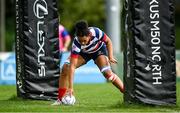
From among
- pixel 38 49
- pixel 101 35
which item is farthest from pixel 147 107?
pixel 38 49

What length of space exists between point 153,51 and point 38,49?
3053mm

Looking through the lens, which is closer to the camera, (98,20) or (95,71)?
(95,71)

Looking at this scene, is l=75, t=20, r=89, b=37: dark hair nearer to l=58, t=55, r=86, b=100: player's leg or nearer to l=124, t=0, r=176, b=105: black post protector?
l=58, t=55, r=86, b=100: player's leg

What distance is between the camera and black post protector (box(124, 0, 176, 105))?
1323 centimetres

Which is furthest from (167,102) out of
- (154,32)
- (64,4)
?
(64,4)

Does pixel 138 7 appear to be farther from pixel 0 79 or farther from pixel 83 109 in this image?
pixel 0 79

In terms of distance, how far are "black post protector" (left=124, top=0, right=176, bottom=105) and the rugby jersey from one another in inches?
56.8

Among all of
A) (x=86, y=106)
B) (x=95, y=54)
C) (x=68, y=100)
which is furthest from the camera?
(x=95, y=54)

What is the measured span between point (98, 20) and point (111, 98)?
48.7 m

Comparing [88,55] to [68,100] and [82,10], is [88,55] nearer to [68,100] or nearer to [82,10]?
[68,100]

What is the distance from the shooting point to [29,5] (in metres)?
15.4

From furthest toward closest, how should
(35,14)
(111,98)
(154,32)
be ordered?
(111,98)
(35,14)
(154,32)

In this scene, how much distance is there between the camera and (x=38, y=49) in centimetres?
1546

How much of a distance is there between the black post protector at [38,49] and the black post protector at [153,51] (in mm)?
2562
